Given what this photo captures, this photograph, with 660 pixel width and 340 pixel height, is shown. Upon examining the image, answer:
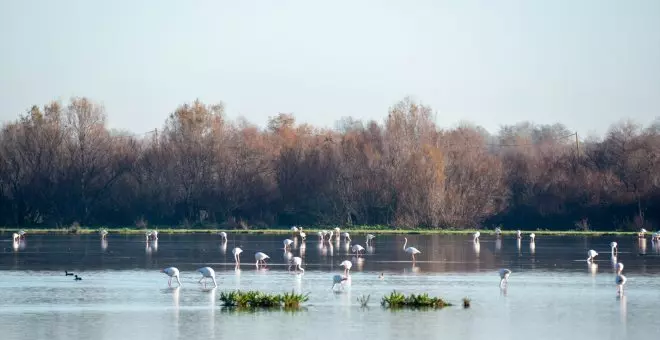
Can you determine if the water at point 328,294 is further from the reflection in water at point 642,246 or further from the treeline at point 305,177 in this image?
the treeline at point 305,177

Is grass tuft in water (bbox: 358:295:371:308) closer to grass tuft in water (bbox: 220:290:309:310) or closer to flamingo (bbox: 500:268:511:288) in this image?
grass tuft in water (bbox: 220:290:309:310)

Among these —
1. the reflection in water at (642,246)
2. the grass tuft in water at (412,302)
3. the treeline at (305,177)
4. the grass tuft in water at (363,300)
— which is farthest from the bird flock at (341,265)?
the treeline at (305,177)

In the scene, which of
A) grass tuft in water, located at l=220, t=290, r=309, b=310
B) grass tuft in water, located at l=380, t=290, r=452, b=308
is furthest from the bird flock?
grass tuft in water, located at l=220, t=290, r=309, b=310

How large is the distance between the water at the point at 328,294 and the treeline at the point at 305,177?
22070 millimetres

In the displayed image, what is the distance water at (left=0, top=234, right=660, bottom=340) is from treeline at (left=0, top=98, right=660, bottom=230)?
22070 millimetres

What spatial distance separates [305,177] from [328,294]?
49.4m

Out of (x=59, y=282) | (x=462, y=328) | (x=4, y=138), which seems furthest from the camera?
(x=4, y=138)

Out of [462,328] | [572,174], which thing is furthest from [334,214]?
[462,328]

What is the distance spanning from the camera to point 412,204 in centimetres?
7144

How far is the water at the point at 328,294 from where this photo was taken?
2184cm

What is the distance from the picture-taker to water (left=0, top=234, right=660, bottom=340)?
860 inches

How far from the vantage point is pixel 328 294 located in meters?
28.4

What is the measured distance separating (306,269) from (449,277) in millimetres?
5483

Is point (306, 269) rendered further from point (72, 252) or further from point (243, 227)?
point (243, 227)
